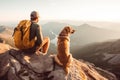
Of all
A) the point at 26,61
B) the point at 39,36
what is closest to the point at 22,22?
the point at 39,36

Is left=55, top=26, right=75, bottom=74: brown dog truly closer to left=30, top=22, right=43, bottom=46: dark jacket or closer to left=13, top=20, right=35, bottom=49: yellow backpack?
left=30, top=22, right=43, bottom=46: dark jacket

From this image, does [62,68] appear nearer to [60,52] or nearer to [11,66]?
[60,52]

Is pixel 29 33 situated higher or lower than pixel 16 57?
higher

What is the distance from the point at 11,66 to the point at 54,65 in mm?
3693

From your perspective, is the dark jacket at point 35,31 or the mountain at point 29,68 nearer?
the mountain at point 29,68

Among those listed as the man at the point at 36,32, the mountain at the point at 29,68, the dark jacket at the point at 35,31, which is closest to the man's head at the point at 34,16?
the man at the point at 36,32

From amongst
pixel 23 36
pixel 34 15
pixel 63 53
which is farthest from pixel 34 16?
pixel 63 53

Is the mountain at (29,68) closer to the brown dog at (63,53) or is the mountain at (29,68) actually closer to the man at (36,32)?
the brown dog at (63,53)

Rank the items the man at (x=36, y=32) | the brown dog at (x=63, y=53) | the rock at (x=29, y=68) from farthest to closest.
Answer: the brown dog at (x=63, y=53) < the man at (x=36, y=32) < the rock at (x=29, y=68)

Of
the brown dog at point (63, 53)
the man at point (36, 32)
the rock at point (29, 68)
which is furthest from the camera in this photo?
the brown dog at point (63, 53)

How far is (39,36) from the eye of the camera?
17.1 m

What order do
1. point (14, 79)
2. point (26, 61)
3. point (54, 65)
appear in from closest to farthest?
1. point (14, 79)
2. point (26, 61)
3. point (54, 65)

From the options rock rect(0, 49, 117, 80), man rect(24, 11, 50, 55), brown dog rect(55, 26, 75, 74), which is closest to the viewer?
rock rect(0, 49, 117, 80)

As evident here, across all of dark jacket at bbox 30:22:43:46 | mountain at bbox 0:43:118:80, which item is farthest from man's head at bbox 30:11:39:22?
mountain at bbox 0:43:118:80
